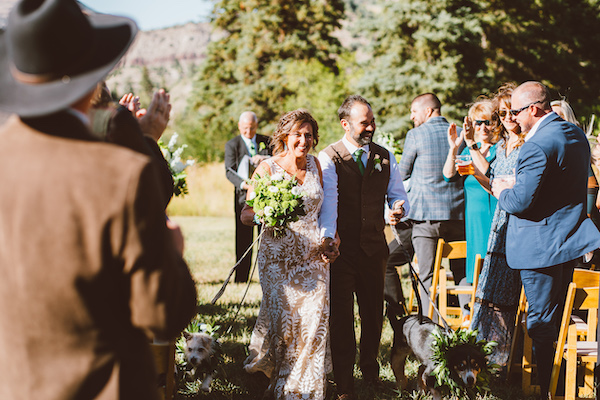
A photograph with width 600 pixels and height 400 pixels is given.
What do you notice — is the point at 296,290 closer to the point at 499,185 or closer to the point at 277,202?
the point at 277,202

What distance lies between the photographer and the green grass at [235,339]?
4895 mm

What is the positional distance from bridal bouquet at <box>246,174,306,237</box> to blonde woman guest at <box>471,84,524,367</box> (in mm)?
1911

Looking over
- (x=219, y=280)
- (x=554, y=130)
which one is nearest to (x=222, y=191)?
(x=219, y=280)

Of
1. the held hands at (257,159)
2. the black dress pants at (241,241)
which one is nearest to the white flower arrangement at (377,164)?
the held hands at (257,159)

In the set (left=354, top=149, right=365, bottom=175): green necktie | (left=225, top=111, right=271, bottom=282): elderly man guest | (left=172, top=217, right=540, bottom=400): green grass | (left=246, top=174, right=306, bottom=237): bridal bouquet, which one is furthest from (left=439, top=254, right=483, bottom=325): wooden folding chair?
(left=225, top=111, right=271, bottom=282): elderly man guest

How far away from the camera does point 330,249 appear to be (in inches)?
183

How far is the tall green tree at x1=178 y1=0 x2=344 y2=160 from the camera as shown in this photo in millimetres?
34406

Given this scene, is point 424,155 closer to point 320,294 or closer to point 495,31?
point 320,294

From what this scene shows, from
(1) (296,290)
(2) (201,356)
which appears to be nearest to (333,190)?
(1) (296,290)

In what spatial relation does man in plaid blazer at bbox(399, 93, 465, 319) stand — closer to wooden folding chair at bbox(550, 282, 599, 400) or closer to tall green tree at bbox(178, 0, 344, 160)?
wooden folding chair at bbox(550, 282, 599, 400)

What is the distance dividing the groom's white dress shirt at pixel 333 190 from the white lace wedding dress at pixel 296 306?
0.08m

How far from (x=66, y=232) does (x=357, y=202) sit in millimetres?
3642

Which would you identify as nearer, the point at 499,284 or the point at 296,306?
the point at 296,306

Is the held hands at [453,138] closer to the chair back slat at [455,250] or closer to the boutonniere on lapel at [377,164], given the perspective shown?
the chair back slat at [455,250]
